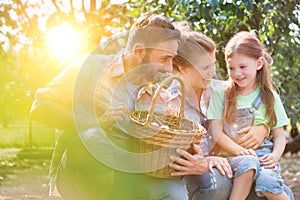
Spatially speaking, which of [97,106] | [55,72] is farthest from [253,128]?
[55,72]

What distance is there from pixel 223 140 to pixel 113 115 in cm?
62

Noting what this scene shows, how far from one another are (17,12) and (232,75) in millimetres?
5665

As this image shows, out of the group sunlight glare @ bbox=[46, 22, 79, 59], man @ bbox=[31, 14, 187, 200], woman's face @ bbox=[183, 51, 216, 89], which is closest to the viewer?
man @ bbox=[31, 14, 187, 200]

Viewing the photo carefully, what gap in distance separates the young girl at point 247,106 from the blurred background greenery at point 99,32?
1233 mm

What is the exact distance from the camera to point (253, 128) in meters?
2.81

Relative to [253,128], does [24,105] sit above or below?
below

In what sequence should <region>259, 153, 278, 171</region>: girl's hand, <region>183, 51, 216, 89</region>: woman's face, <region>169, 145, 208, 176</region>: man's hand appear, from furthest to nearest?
<region>183, 51, 216, 89</region>: woman's face < <region>259, 153, 278, 171</region>: girl's hand < <region>169, 145, 208, 176</region>: man's hand

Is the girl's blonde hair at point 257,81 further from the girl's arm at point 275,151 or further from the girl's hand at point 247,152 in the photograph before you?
the girl's hand at point 247,152

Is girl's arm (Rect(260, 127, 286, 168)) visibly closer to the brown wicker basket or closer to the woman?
the woman

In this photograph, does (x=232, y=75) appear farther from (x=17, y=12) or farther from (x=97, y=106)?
(x=17, y=12)

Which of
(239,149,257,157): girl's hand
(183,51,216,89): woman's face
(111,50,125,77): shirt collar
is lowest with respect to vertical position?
(239,149,257,157): girl's hand

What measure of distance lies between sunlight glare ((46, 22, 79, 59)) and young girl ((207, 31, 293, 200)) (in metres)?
3.85

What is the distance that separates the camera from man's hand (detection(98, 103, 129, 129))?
247 centimetres

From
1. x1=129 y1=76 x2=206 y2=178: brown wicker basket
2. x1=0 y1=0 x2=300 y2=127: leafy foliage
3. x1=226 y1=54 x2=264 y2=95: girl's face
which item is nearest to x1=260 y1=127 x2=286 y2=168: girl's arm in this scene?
x1=226 y1=54 x2=264 y2=95: girl's face
